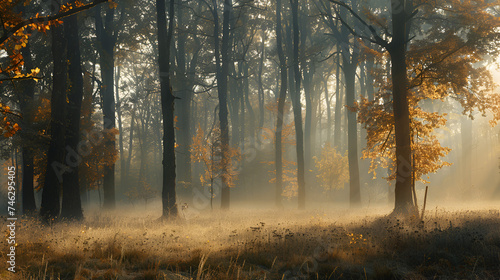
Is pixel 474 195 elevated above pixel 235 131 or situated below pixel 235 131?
below

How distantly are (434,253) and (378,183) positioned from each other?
30.0 metres

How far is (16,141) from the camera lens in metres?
13.1

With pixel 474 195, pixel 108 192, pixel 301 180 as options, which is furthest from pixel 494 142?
pixel 108 192

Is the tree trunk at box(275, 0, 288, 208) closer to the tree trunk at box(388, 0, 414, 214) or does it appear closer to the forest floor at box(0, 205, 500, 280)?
the tree trunk at box(388, 0, 414, 214)

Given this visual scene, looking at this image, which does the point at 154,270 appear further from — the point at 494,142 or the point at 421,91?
the point at 494,142

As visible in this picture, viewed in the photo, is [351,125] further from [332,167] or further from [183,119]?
[183,119]

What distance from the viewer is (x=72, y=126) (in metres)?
13.2

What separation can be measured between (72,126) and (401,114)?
Answer: 11.7 m

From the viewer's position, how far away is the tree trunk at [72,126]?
1285 centimetres

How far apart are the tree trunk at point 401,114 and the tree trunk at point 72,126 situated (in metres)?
11.2

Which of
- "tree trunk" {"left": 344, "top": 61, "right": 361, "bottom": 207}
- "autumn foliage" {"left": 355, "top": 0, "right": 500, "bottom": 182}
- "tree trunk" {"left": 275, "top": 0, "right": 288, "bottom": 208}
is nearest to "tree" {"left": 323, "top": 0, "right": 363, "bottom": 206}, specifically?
"tree trunk" {"left": 344, "top": 61, "right": 361, "bottom": 207}

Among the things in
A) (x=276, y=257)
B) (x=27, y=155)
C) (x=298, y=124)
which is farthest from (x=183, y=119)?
(x=276, y=257)

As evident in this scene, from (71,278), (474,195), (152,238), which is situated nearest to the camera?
(71,278)

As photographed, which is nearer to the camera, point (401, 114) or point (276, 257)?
point (276, 257)
